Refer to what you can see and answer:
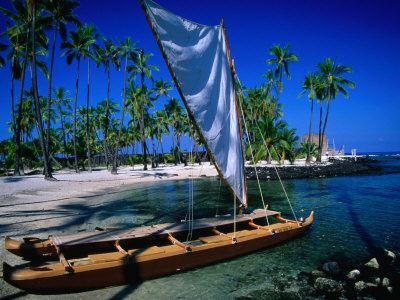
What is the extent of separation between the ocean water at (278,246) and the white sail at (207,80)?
2556mm

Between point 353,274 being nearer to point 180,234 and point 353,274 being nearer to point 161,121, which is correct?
point 180,234

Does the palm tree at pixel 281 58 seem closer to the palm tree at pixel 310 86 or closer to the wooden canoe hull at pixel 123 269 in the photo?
the palm tree at pixel 310 86

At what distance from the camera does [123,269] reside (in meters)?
5.45

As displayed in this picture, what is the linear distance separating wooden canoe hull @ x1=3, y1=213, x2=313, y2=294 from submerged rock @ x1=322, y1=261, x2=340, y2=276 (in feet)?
5.75

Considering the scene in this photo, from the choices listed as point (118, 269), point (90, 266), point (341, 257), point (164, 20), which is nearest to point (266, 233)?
point (341, 257)

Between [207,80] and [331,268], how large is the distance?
20.0 feet

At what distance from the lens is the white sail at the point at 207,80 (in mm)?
5816

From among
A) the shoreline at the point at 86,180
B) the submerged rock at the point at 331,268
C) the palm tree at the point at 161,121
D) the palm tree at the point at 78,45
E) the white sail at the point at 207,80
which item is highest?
the palm tree at the point at 78,45

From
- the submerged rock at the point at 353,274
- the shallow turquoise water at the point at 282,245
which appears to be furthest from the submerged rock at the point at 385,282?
the shallow turquoise water at the point at 282,245

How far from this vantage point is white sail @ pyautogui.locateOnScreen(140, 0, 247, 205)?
5.82 meters

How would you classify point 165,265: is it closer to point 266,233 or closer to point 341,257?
point 266,233

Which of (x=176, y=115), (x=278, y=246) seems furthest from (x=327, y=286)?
(x=176, y=115)

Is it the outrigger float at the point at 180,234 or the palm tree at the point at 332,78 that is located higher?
the palm tree at the point at 332,78

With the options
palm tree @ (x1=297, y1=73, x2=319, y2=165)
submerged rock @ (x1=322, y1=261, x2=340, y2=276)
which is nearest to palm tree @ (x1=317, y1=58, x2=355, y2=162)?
palm tree @ (x1=297, y1=73, x2=319, y2=165)
